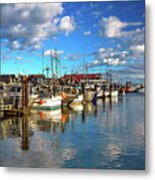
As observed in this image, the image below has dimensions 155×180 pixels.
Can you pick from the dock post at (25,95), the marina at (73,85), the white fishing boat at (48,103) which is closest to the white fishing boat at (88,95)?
the marina at (73,85)

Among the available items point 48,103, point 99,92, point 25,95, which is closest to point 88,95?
point 99,92

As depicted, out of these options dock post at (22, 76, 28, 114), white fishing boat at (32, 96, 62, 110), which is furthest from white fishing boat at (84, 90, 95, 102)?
dock post at (22, 76, 28, 114)

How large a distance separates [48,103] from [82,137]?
0.99 ft

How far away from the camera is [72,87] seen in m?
2.82

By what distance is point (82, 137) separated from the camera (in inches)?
110

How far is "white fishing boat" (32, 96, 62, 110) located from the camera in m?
2.83

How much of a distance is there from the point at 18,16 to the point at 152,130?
3.54 ft

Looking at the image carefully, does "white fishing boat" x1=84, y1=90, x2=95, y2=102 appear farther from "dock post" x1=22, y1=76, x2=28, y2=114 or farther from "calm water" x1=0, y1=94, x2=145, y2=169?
"dock post" x1=22, y1=76, x2=28, y2=114

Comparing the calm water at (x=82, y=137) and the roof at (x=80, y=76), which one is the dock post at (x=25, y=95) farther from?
the roof at (x=80, y=76)

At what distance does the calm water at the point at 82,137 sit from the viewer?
8.93ft

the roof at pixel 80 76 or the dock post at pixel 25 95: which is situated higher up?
the roof at pixel 80 76

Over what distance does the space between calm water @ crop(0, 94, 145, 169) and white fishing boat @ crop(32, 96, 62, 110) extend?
4cm

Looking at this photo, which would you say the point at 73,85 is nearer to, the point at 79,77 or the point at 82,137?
the point at 79,77

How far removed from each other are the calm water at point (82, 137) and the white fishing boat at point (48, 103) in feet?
0.13
